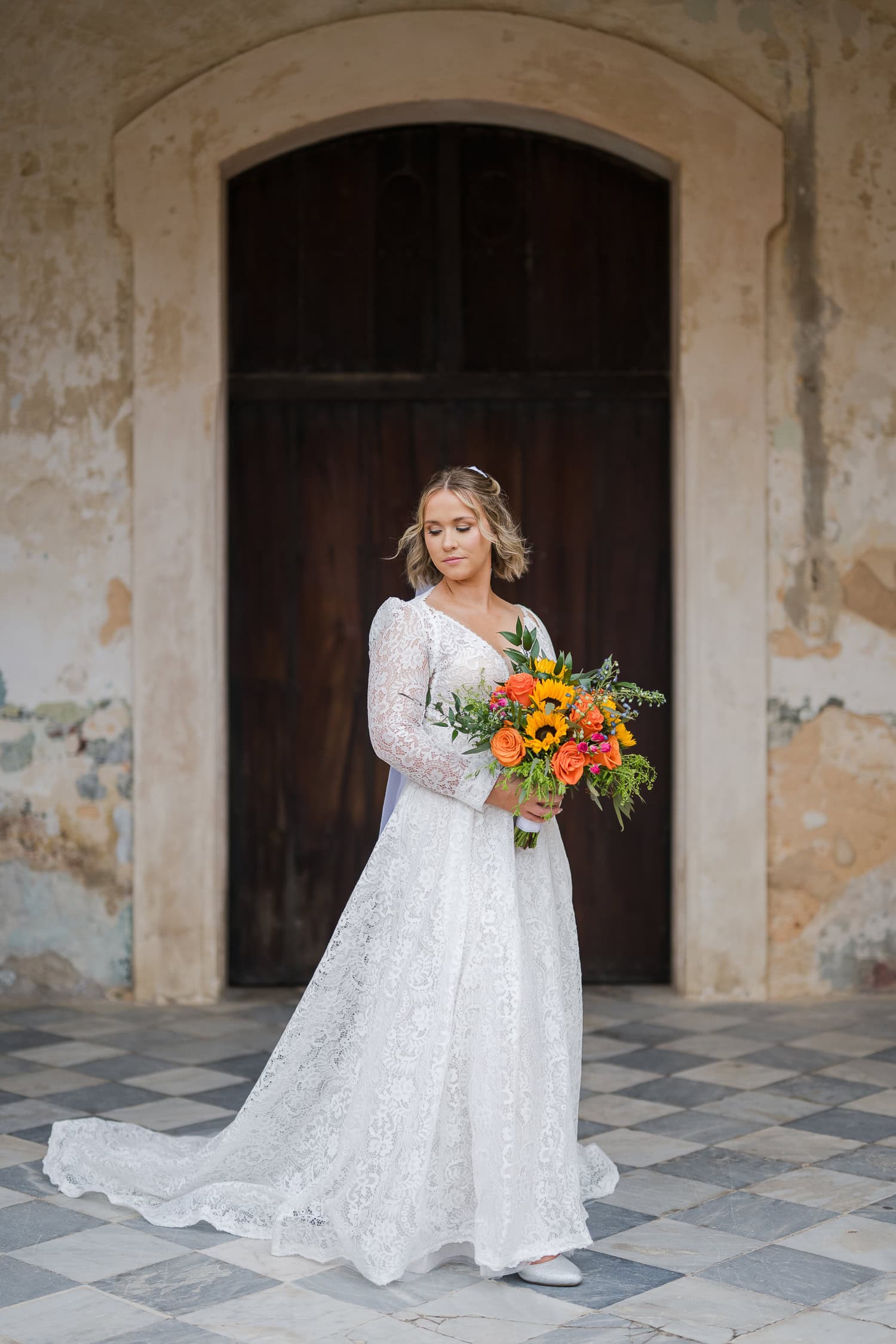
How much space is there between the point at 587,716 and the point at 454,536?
1.90ft

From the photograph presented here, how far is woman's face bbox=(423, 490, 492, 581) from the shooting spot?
3484 mm

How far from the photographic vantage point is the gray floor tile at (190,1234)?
3.40 meters

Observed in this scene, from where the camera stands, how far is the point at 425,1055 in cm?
329

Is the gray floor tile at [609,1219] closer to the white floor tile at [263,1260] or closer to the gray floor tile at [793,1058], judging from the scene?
the white floor tile at [263,1260]

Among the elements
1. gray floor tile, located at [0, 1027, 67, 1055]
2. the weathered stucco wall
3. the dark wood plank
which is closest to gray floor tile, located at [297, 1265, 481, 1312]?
gray floor tile, located at [0, 1027, 67, 1055]

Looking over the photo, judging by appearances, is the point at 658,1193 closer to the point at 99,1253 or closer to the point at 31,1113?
the point at 99,1253

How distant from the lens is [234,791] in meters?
6.30

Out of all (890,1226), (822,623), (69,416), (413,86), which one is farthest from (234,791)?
(890,1226)

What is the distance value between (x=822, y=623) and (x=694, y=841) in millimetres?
1032

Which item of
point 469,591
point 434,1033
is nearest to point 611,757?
point 469,591

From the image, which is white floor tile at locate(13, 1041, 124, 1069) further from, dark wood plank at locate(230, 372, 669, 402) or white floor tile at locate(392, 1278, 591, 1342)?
dark wood plank at locate(230, 372, 669, 402)

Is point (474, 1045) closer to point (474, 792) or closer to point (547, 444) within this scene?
point (474, 792)

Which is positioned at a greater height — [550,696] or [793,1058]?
[550,696]

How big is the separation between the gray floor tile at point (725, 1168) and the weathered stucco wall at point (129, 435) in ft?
6.73
